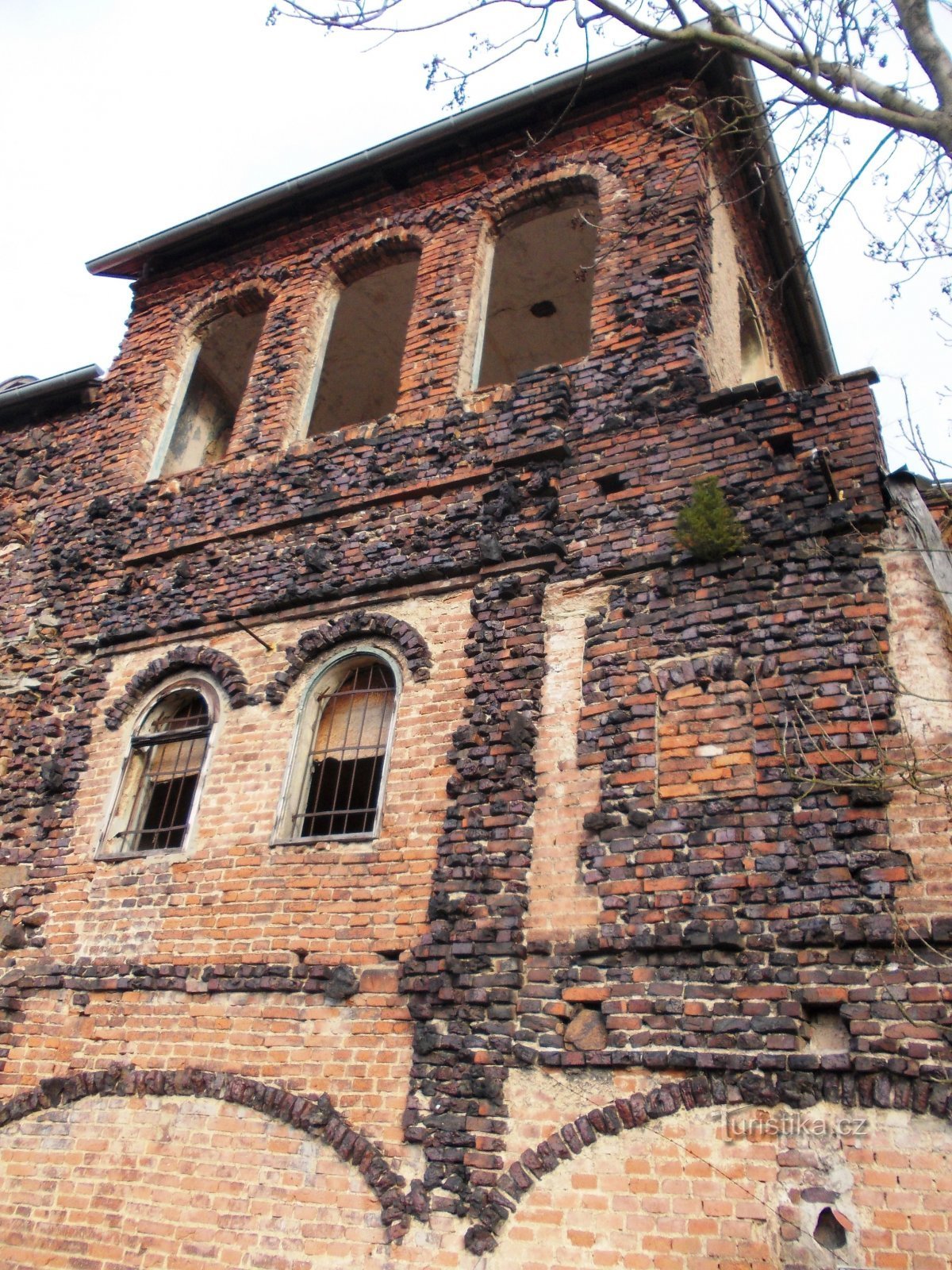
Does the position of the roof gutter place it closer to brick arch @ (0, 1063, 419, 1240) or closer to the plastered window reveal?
the plastered window reveal

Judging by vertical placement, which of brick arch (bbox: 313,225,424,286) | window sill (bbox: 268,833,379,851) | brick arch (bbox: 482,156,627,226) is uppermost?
brick arch (bbox: 313,225,424,286)

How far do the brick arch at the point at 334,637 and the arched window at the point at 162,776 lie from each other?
69cm

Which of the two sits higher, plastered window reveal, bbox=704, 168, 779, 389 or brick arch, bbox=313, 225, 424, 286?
brick arch, bbox=313, 225, 424, 286

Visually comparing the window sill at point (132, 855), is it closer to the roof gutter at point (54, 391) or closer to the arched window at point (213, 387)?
the arched window at point (213, 387)

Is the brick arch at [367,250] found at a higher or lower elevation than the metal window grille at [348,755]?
higher

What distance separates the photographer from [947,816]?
5129 millimetres

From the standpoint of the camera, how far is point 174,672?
27.6ft

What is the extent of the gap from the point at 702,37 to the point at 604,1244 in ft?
19.9

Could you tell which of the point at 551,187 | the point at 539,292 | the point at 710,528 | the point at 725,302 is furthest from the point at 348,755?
the point at 539,292

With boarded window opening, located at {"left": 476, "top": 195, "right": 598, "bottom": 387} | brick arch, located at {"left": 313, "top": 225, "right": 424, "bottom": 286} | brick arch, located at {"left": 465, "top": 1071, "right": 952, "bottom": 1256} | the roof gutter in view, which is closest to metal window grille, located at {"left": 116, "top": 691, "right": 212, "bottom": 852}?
brick arch, located at {"left": 465, "top": 1071, "right": 952, "bottom": 1256}

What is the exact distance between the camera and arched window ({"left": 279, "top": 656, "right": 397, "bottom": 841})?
282 inches

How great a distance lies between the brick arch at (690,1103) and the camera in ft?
15.3

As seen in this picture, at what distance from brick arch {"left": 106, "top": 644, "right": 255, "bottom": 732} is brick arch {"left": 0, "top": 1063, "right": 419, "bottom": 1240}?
8.88 ft

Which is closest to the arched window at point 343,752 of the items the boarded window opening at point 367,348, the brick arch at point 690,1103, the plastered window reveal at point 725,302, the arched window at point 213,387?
the brick arch at point 690,1103
